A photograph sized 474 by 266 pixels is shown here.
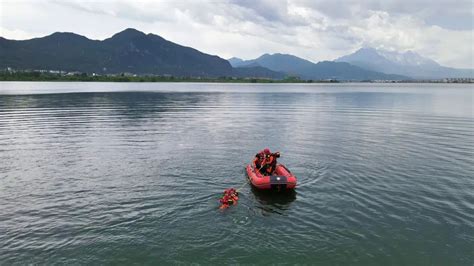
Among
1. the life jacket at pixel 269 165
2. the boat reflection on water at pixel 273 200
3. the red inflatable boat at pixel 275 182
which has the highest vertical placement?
the life jacket at pixel 269 165

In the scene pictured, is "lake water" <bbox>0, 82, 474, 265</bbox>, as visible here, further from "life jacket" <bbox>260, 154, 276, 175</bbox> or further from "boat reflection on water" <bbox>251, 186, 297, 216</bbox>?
"life jacket" <bbox>260, 154, 276, 175</bbox>

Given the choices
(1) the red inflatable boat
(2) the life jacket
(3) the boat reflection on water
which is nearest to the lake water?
(3) the boat reflection on water

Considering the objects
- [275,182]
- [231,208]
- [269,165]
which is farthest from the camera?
[269,165]

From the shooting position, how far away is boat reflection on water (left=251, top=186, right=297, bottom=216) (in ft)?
73.0

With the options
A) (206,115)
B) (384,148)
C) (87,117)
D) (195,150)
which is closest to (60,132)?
(87,117)

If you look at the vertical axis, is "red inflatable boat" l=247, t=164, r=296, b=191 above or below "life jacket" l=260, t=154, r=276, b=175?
below

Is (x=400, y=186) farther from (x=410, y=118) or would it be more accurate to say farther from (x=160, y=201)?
(x=410, y=118)

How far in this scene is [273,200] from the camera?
2406cm

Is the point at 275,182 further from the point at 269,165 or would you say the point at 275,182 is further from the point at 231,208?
the point at 231,208

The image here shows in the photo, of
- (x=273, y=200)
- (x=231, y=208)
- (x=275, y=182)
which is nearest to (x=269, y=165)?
(x=275, y=182)

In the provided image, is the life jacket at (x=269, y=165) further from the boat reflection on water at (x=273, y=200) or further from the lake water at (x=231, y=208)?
the lake water at (x=231, y=208)

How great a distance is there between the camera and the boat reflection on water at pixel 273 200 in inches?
876

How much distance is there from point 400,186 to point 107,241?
2046 centimetres

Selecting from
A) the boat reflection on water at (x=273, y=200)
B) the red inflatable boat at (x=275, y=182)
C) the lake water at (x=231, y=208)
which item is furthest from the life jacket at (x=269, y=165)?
the lake water at (x=231, y=208)
